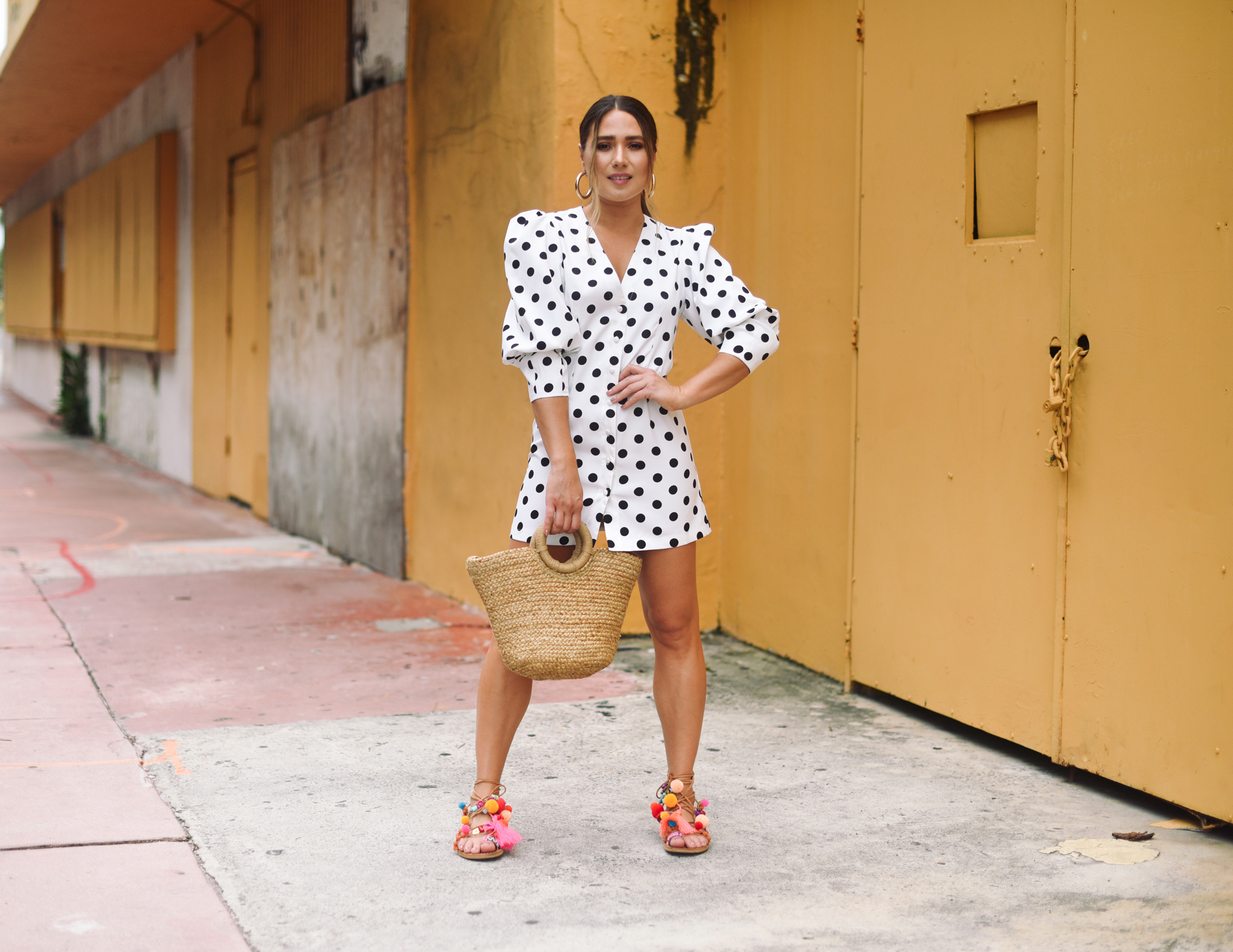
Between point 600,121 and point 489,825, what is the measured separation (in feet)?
5.66

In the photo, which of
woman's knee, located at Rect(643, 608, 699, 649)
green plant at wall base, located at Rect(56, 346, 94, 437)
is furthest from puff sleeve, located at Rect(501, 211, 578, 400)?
green plant at wall base, located at Rect(56, 346, 94, 437)

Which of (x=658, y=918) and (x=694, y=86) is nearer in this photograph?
(x=658, y=918)

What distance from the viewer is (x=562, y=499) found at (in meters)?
3.23

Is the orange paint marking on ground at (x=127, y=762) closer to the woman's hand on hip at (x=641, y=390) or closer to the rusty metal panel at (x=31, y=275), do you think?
the woman's hand on hip at (x=641, y=390)

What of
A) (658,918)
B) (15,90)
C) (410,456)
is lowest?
(658,918)

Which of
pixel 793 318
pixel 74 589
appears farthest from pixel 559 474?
pixel 74 589

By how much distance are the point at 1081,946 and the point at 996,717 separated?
144cm

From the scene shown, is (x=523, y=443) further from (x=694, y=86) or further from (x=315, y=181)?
(x=315, y=181)

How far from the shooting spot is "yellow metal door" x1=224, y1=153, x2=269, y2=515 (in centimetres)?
1038

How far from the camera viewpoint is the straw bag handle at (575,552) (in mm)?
3188

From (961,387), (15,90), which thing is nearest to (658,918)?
(961,387)

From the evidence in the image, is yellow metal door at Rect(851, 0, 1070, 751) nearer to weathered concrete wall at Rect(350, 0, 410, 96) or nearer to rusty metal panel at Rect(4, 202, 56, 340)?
weathered concrete wall at Rect(350, 0, 410, 96)

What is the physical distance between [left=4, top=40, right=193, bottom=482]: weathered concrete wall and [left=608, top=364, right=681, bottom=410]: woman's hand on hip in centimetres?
1022

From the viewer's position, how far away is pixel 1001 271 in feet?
13.9
